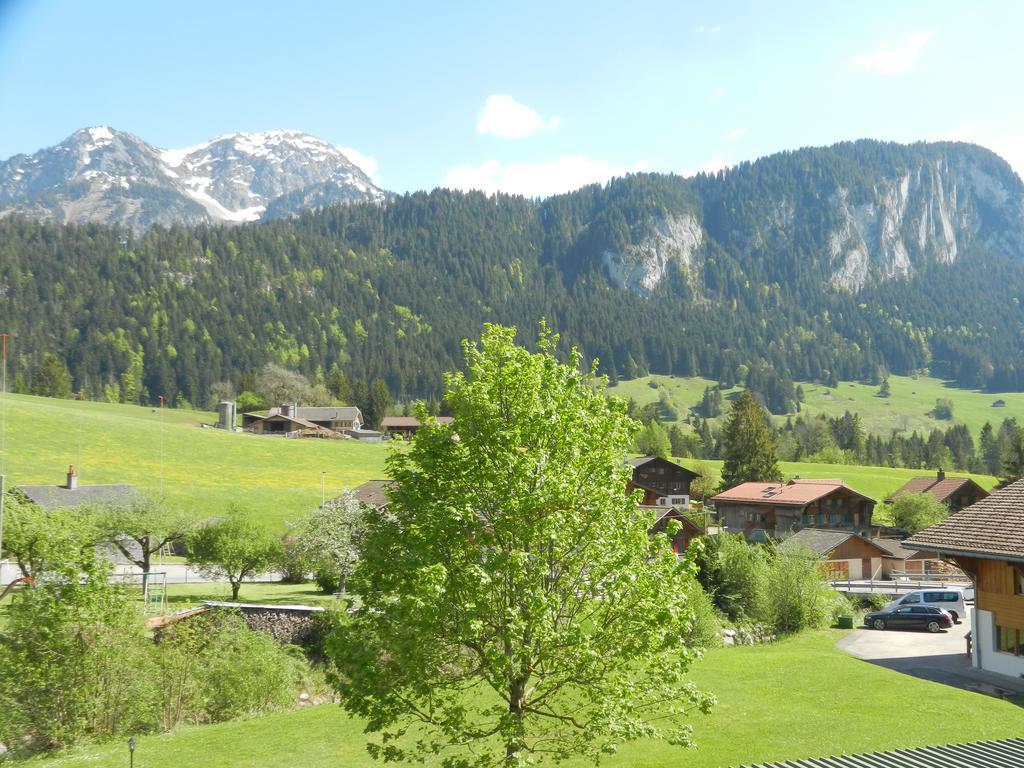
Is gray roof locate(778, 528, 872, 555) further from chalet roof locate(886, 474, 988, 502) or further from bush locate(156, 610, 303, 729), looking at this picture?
bush locate(156, 610, 303, 729)

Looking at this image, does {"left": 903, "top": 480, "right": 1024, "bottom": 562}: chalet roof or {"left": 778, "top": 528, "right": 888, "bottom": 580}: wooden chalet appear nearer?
{"left": 903, "top": 480, "right": 1024, "bottom": 562}: chalet roof

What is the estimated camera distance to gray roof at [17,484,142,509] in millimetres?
55719

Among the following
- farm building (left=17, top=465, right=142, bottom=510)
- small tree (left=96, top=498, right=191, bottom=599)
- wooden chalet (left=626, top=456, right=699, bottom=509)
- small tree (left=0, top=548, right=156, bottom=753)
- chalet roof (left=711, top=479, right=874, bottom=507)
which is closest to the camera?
small tree (left=0, top=548, right=156, bottom=753)

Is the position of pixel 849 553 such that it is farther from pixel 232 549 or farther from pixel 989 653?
pixel 232 549

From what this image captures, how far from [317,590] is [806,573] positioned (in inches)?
1152

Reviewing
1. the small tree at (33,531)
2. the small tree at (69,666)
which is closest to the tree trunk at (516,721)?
the small tree at (69,666)

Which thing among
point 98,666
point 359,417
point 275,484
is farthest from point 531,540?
point 359,417

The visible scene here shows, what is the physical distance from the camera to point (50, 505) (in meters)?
55.5

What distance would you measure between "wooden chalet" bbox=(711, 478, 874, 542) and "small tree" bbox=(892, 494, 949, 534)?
15.2ft

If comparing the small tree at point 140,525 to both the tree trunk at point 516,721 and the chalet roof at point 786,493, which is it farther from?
the chalet roof at point 786,493

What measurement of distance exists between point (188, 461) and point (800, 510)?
65.2m

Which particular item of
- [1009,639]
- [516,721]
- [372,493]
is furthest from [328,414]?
[516,721]

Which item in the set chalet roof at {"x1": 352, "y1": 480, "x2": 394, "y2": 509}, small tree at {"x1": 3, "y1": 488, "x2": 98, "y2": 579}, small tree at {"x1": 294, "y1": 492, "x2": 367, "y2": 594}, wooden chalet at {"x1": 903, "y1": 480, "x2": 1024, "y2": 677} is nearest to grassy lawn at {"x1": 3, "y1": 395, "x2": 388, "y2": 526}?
chalet roof at {"x1": 352, "y1": 480, "x2": 394, "y2": 509}

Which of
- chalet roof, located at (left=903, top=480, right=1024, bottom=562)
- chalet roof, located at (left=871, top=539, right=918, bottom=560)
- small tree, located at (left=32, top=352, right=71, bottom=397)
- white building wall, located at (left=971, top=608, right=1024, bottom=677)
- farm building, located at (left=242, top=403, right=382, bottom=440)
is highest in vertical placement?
small tree, located at (left=32, top=352, right=71, bottom=397)
